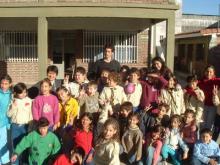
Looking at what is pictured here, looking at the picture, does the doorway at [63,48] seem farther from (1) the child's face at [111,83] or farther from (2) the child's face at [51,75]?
(1) the child's face at [111,83]

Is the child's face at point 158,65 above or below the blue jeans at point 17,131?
above

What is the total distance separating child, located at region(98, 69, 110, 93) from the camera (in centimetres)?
646

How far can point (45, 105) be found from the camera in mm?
5707

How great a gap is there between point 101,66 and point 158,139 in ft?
5.38

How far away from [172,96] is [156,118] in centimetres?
52

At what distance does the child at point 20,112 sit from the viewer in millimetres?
5699

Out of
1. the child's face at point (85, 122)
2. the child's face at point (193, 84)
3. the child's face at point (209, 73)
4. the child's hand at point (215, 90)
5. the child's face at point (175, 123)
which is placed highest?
the child's face at point (209, 73)

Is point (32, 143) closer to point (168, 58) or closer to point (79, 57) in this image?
point (168, 58)

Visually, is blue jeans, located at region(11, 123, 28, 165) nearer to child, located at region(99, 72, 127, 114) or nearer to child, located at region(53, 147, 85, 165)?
child, located at region(53, 147, 85, 165)

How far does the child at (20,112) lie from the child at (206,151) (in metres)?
2.49

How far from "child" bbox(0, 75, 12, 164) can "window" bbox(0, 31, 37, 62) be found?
10.4 m

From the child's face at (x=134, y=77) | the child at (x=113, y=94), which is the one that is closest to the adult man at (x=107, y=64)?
the child's face at (x=134, y=77)

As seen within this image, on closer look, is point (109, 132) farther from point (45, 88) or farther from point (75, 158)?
point (45, 88)

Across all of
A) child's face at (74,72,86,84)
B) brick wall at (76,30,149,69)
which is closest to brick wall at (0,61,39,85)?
brick wall at (76,30,149,69)
